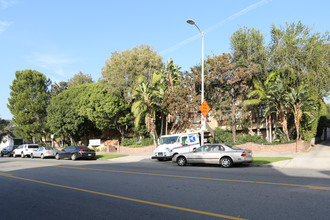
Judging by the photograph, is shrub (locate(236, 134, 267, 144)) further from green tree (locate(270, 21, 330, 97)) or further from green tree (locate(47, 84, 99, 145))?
green tree (locate(47, 84, 99, 145))

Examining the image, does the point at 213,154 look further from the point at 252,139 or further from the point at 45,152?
the point at 45,152

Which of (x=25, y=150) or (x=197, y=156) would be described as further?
(x=25, y=150)

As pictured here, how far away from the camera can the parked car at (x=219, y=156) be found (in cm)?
1413

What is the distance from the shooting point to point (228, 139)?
26.5 metres

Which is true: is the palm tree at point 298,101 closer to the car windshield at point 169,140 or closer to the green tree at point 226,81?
the green tree at point 226,81

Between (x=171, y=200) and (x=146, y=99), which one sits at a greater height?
(x=146, y=99)

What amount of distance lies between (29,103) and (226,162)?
4116cm

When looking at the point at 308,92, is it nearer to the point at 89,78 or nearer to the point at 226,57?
the point at 226,57

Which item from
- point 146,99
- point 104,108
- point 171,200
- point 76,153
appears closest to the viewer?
point 171,200

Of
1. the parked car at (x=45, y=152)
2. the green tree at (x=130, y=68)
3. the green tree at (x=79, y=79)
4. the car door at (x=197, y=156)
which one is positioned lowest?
the parked car at (x=45, y=152)

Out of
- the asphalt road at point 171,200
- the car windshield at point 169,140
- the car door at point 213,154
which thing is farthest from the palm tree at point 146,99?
the asphalt road at point 171,200

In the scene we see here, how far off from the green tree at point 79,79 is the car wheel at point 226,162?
46.7 m

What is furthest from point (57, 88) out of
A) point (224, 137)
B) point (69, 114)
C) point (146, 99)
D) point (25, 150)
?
point (224, 137)

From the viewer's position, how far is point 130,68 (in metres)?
32.0
